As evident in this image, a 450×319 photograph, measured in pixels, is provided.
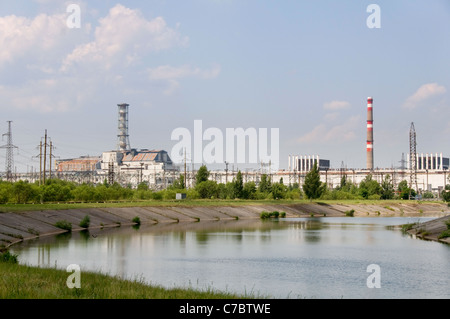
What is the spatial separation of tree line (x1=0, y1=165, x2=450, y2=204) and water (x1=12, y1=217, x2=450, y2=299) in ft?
64.8

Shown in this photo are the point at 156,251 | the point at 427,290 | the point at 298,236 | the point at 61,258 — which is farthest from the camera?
the point at 298,236

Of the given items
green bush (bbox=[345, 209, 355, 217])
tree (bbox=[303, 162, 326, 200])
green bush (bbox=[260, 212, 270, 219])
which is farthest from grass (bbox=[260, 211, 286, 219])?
tree (bbox=[303, 162, 326, 200])

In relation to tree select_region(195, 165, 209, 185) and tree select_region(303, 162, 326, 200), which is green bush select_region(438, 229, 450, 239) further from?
tree select_region(195, 165, 209, 185)

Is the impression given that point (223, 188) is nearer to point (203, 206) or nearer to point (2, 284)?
point (203, 206)

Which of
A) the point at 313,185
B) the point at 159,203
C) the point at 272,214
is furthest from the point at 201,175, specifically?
the point at 159,203

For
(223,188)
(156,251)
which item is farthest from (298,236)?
(223,188)

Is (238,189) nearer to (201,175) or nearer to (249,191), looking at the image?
(249,191)

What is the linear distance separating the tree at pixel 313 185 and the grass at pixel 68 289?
3665 inches

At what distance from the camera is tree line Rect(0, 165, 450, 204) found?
6925 centimetres

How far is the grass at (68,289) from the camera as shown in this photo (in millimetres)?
17672

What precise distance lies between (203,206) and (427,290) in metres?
59.9

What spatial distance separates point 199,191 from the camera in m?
108

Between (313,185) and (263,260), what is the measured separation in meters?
80.6
